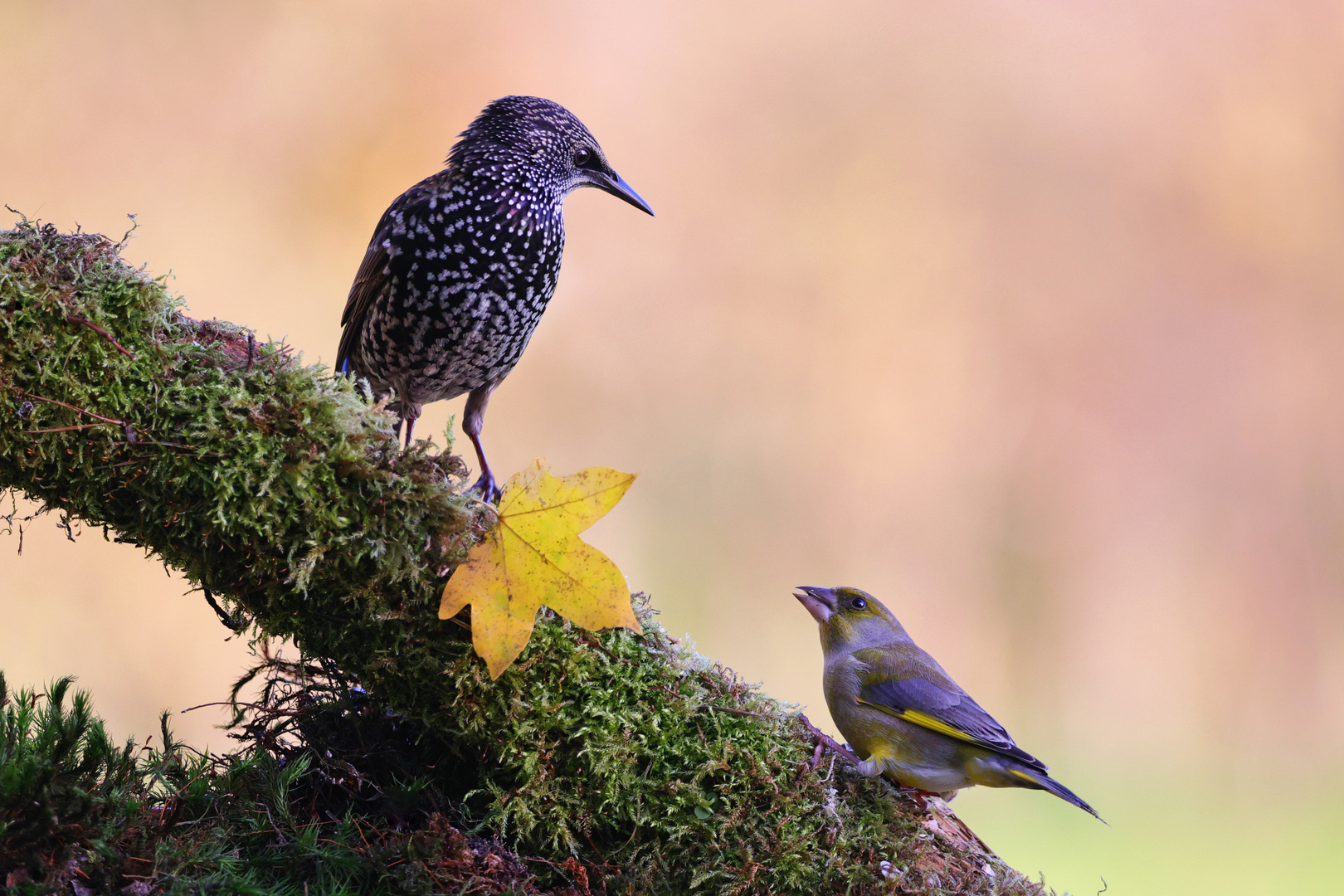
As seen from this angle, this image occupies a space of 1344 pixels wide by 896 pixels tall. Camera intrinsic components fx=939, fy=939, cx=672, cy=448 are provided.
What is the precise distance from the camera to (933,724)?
2.44 metres

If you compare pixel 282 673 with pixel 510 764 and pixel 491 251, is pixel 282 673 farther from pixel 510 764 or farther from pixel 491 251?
pixel 491 251

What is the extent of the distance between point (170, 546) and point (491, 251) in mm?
1557

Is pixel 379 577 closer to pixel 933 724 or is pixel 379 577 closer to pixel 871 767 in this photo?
pixel 871 767

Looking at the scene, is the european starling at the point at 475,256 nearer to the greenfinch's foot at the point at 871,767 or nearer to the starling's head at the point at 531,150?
the starling's head at the point at 531,150

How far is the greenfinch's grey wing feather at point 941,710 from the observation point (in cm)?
244

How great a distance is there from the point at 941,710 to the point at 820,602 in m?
0.54

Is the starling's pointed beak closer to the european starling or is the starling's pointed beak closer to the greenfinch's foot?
the european starling

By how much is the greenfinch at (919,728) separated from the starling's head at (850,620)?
63 mm

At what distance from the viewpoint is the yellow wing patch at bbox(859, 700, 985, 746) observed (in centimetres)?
243

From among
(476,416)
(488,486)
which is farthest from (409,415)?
(488,486)

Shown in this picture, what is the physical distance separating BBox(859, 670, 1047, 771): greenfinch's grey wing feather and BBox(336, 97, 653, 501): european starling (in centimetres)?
145

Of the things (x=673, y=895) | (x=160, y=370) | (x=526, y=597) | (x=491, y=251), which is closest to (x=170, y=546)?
(x=160, y=370)

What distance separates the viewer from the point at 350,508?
2008mm

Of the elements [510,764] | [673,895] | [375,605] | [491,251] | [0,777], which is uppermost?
[491,251]
